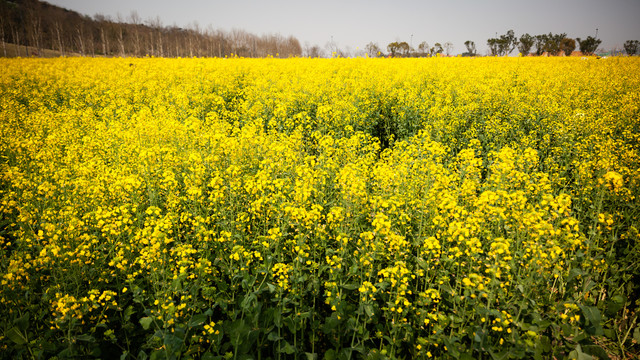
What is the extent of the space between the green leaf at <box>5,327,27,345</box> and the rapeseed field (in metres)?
0.03

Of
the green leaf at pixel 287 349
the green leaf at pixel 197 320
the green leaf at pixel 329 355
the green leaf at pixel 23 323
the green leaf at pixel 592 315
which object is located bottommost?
the green leaf at pixel 329 355

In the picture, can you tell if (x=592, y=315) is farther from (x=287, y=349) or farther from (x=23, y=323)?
(x=23, y=323)

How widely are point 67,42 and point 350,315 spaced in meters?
98.9

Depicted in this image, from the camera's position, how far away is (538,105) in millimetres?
9547

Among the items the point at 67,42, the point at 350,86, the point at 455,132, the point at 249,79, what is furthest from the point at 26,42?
the point at 455,132

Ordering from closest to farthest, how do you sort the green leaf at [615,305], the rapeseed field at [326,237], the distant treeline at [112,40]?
1. the rapeseed field at [326,237]
2. the green leaf at [615,305]
3. the distant treeline at [112,40]

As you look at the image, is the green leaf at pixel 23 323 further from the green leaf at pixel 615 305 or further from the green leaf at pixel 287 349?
the green leaf at pixel 615 305

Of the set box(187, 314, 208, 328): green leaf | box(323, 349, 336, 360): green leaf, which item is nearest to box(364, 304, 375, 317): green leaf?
box(323, 349, 336, 360): green leaf

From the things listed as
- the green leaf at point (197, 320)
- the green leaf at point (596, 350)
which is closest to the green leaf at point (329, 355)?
the green leaf at point (197, 320)

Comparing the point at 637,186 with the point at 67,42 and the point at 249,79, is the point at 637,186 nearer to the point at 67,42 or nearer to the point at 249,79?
the point at 249,79

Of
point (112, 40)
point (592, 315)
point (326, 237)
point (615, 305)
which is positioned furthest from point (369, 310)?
Answer: point (112, 40)

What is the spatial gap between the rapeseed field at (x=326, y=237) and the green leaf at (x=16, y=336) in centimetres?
3

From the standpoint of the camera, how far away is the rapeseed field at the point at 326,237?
285 cm

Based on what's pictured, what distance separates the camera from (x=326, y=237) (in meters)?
4.04
